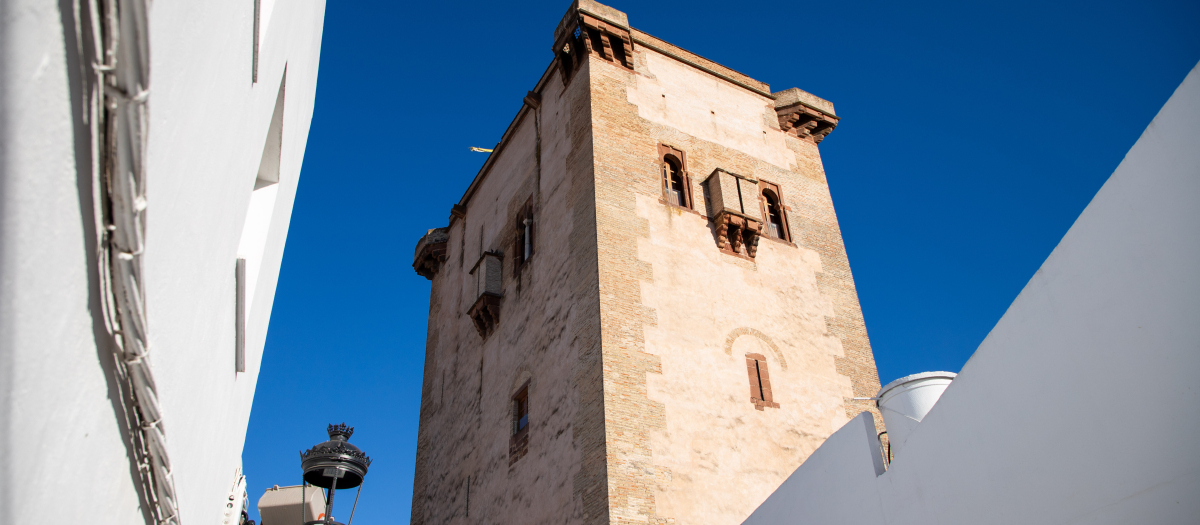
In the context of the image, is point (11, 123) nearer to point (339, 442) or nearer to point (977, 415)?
point (339, 442)

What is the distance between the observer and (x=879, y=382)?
14570mm

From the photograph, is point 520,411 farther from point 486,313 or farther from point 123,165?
point 123,165

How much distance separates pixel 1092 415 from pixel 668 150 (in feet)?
35.9

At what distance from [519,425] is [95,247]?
40.1 ft

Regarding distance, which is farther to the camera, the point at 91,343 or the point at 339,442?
the point at 339,442

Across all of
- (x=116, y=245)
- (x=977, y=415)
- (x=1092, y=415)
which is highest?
(x=977, y=415)

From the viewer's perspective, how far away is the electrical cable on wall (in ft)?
6.58

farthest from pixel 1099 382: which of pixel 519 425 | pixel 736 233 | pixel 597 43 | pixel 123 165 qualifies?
pixel 597 43

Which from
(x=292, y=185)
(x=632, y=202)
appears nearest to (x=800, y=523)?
(x=292, y=185)

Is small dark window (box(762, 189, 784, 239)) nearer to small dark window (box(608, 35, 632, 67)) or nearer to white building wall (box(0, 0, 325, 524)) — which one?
small dark window (box(608, 35, 632, 67))

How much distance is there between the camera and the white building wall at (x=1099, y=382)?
444 cm

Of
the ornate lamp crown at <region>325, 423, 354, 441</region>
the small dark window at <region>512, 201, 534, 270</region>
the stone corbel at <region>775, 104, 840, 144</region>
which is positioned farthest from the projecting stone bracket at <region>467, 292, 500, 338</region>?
the ornate lamp crown at <region>325, 423, 354, 441</region>

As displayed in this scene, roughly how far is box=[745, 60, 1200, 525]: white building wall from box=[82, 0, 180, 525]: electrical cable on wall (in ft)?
16.1

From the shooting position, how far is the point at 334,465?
21.7ft
